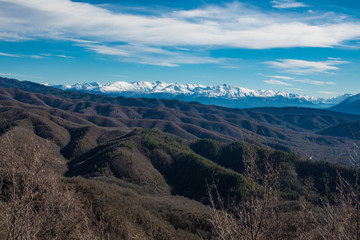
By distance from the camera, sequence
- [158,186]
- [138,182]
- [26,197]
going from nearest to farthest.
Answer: [26,197], [138,182], [158,186]

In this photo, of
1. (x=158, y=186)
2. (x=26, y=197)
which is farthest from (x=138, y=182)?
(x=26, y=197)

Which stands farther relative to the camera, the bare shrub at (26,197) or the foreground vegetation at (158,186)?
the foreground vegetation at (158,186)

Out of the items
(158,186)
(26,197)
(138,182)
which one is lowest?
(158,186)

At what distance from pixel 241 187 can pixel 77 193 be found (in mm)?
57249

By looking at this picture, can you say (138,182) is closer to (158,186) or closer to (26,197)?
(158,186)

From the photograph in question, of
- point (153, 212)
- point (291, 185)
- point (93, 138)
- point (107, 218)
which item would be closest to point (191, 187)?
point (291, 185)

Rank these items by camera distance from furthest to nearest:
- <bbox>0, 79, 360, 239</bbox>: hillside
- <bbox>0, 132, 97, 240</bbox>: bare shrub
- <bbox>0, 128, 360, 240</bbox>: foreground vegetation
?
1. <bbox>0, 128, 360, 240</bbox>: foreground vegetation
2. <bbox>0, 79, 360, 239</bbox>: hillside
3. <bbox>0, 132, 97, 240</bbox>: bare shrub

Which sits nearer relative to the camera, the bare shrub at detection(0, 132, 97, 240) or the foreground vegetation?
the bare shrub at detection(0, 132, 97, 240)

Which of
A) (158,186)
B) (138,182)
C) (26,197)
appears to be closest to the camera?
(26,197)

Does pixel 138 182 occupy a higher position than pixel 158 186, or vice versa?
pixel 138 182

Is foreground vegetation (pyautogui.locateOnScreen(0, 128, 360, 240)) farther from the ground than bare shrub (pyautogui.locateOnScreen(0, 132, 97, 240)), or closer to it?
closer to it

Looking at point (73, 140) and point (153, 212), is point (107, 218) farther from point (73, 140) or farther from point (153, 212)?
point (73, 140)

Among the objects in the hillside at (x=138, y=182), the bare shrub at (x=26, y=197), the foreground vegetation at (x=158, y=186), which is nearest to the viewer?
the bare shrub at (x=26, y=197)

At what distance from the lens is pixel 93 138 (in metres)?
144
